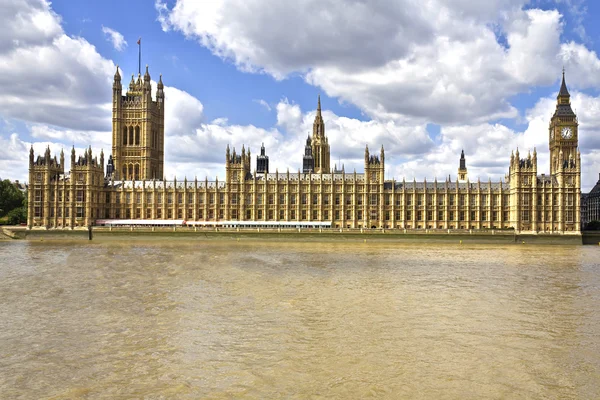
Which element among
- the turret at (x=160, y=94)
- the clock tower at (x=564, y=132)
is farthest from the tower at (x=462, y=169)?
the turret at (x=160, y=94)

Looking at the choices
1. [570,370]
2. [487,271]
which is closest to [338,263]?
[487,271]

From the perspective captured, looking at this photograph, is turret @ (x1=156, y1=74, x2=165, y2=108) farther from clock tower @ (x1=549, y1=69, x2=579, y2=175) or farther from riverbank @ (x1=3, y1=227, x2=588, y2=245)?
clock tower @ (x1=549, y1=69, x2=579, y2=175)

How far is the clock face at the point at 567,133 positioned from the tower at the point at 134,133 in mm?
99930

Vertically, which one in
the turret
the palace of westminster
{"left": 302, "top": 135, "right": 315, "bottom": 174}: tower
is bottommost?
the palace of westminster

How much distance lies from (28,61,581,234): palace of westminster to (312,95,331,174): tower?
1302 inches

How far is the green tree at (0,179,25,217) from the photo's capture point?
107500 millimetres

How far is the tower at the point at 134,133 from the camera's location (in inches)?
4852

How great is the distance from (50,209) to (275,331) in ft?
283

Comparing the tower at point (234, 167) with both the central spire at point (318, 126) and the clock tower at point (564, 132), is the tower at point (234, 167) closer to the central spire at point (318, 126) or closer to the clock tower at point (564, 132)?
the central spire at point (318, 126)

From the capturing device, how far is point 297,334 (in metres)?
23.0

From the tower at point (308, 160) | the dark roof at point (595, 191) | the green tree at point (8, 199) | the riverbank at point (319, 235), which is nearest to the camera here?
the riverbank at point (319, 235)

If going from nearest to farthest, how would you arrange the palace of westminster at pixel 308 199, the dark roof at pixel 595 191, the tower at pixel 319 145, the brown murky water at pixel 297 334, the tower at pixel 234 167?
the brown murky water at pixel 297 334 < the palace of westminster at pixel 308 199 < the tower at pixel 234 167 < the tower at pixel 319 145 < the dark roof at pixel 595 191

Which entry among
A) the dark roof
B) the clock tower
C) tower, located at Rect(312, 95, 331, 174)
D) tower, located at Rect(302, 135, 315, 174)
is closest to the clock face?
the clock tower

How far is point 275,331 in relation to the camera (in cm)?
2347
